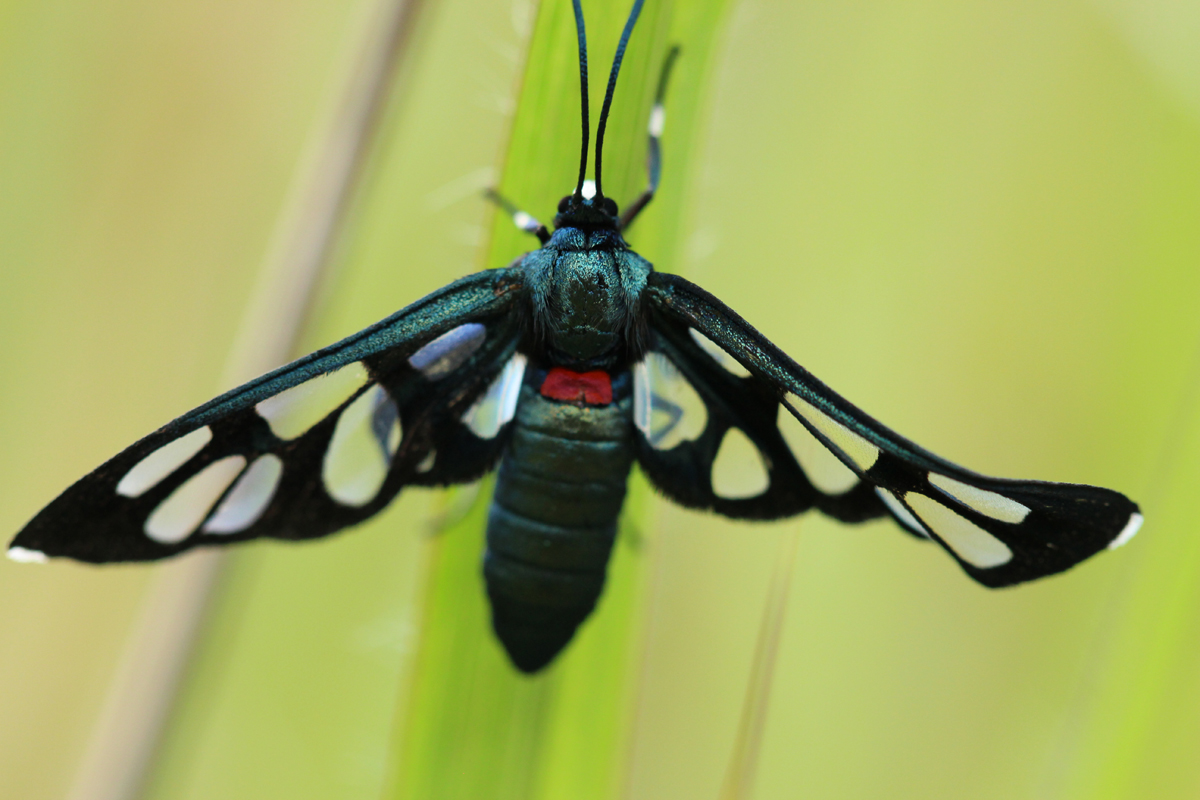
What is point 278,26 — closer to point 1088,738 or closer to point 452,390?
point 452,390

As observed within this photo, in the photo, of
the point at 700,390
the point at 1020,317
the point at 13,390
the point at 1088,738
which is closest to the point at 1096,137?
the point at 1020,317

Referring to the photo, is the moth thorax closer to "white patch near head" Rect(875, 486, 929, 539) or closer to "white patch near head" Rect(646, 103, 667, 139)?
"white patch near head" Rect(646, 103, 667, 139)

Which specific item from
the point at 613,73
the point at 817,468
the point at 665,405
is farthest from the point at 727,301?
the point at 613,73

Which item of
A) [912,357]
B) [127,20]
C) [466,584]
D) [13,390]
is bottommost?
[466,584]

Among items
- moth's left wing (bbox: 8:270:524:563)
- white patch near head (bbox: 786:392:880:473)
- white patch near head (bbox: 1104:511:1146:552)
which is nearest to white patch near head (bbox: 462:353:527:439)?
moth's left wing (bbox: 8:270:524:563)

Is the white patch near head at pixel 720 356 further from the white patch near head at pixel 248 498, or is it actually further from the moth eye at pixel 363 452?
the white patch near head at pixel 248 498

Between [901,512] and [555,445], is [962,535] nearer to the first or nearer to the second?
[901,512]
